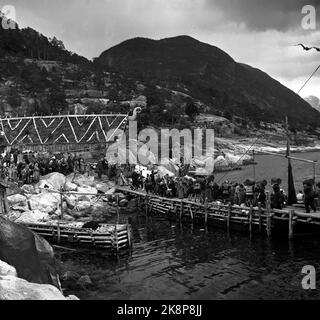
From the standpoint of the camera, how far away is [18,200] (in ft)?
112

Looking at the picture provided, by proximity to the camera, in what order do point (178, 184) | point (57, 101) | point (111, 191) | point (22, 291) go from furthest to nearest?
point (57, 101), point (111, 191), point (178, 184), point (22, 291)

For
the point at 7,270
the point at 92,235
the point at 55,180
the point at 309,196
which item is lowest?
the point at 92,235

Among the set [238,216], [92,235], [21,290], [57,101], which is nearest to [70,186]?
[92,235]

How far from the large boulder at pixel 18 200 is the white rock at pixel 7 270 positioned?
18769 millimetres

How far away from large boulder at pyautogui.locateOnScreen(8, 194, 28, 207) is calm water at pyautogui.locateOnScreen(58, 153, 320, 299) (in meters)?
9.78

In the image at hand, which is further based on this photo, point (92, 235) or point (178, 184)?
point (178, 184)

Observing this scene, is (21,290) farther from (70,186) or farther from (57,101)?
(57,101)

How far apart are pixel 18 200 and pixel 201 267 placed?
17634mm

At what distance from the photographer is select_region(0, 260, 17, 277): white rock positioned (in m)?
14.7

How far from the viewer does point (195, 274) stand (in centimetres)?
2120
